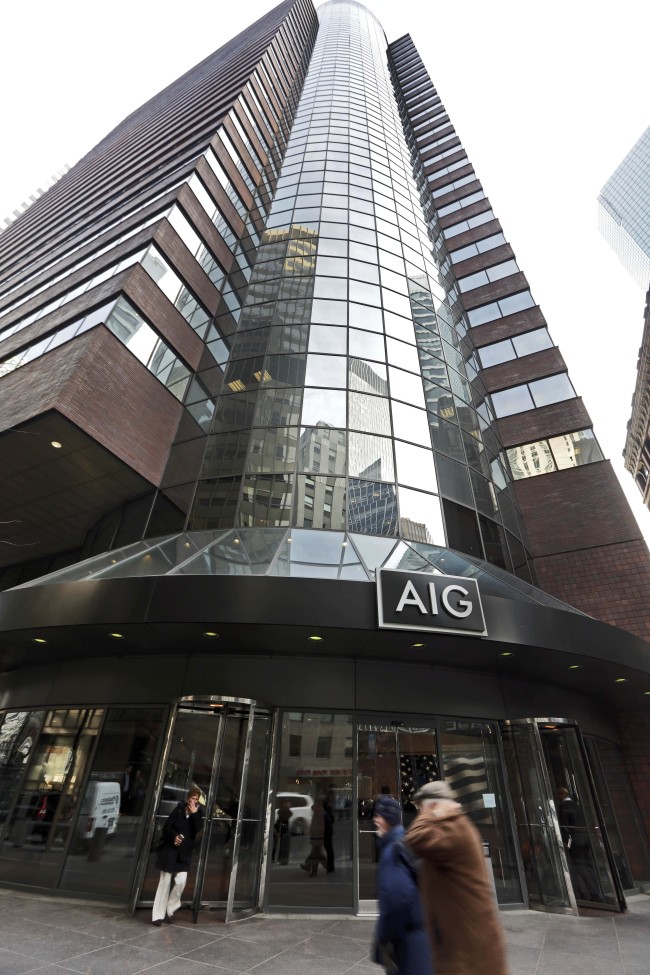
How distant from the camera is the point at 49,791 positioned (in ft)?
31.9

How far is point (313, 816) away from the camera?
8703 millimetres

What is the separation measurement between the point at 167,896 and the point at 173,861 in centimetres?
56

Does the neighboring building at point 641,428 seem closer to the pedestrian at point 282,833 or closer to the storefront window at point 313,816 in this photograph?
the storefront window at point 313,816

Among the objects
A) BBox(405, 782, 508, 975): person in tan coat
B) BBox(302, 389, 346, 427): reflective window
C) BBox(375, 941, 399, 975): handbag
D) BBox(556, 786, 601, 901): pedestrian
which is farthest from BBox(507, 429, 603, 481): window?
BBox(405, 782, 508, 975): person in tan coat

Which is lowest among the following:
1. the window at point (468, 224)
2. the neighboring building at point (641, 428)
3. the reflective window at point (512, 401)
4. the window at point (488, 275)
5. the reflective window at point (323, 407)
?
the reflective window at point (323, 407)

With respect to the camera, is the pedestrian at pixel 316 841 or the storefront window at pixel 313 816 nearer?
the storefront window at pixel 313 816

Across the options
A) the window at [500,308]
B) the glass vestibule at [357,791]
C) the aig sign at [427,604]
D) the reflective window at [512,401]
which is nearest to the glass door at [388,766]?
the glass vestibule at [357,791]

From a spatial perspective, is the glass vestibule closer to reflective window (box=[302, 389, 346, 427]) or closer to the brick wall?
the brick wall

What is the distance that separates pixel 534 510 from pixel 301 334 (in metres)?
10.3

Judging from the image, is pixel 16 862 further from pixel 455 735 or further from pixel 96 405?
pixel 96 405

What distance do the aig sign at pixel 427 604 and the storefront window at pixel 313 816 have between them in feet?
8.61

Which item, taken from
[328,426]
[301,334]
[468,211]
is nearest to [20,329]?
[301,334]

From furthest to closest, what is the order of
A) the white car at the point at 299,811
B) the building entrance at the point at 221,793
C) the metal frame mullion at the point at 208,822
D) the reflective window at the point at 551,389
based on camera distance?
1. the reflective window at the point at 551,389
2. the white car at the point at 299,811
3. the building entrance at the point at 221,793
4. the metal frame mullion at the point at 208,822

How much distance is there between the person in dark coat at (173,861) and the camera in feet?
23.2
